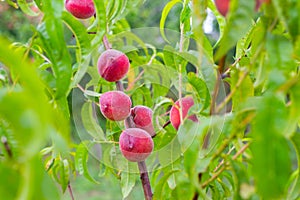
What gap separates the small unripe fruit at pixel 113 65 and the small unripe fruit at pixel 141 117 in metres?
0.06

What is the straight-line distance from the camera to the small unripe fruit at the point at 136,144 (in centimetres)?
71

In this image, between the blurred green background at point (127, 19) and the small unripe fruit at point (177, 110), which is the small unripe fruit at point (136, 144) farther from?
the blurred green background at point (127, 19)

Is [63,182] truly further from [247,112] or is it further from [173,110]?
[247,112]

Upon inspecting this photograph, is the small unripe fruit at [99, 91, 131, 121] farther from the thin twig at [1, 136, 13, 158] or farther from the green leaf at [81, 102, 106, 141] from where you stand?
the thin twig at [1, 136, 13, 158]

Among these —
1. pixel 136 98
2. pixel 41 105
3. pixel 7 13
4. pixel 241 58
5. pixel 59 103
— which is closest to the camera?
pixel 41 105

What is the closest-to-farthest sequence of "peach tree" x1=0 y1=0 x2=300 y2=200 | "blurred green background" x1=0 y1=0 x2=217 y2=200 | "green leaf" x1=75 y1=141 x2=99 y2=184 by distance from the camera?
"peach tree" x1=0 y1=0 x2=300 y2=200, "green leaf" x1=75 y1=141 x2=99 y2=184, "blurred green background" x1=0 y1=0 x2=217 y2=200

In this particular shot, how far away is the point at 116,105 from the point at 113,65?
0.06 metres

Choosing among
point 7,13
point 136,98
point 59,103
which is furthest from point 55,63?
point 7,13

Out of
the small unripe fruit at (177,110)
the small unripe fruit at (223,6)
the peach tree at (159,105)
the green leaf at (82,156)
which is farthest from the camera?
the green leaf at (82,156)

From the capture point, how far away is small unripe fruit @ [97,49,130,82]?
0.72 meters

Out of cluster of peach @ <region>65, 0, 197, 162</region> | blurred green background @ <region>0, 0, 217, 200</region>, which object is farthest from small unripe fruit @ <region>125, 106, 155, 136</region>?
blurred green background @ <region>0, 0, 217, 200</region>

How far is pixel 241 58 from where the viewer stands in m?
0.68

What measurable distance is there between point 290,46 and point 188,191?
147mm

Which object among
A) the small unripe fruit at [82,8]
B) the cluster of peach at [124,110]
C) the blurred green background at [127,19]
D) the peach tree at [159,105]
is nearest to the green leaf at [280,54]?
the peach tree at [159,105]
